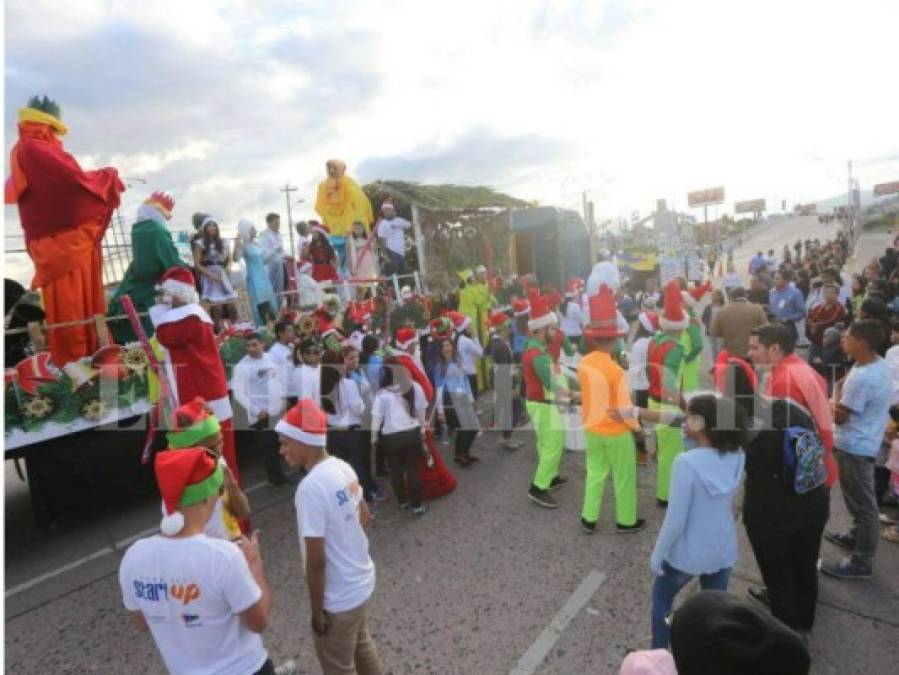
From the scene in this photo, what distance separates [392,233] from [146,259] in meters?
6.81

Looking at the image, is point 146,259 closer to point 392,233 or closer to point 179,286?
point 179,286

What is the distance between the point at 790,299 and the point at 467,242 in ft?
27.2

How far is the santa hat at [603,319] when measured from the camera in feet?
14.3

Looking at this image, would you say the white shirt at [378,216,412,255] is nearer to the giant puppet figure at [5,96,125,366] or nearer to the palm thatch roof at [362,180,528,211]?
the palm thatch roof at [362,180,528,211]

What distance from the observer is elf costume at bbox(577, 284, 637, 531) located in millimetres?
4188

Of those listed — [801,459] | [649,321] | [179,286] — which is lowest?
[801,459]

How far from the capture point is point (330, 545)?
97.0 inches

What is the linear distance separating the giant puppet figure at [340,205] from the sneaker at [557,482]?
705 centimetres

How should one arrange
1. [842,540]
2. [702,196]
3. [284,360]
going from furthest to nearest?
1. [702,196]
2. [284,360]
3. [842,540]

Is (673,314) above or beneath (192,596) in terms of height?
above

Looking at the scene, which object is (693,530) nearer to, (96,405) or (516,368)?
(96,405)

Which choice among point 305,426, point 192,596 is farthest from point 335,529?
point 192,596

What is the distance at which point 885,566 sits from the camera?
3.72 meters

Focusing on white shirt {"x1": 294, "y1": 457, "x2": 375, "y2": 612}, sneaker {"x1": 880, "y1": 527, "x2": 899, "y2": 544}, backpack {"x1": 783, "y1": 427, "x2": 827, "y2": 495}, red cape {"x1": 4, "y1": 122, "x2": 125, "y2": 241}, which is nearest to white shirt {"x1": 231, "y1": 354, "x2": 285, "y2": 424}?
red cape {"x1": 4, "y1": 122, "x2": 125, "y2": 241}
